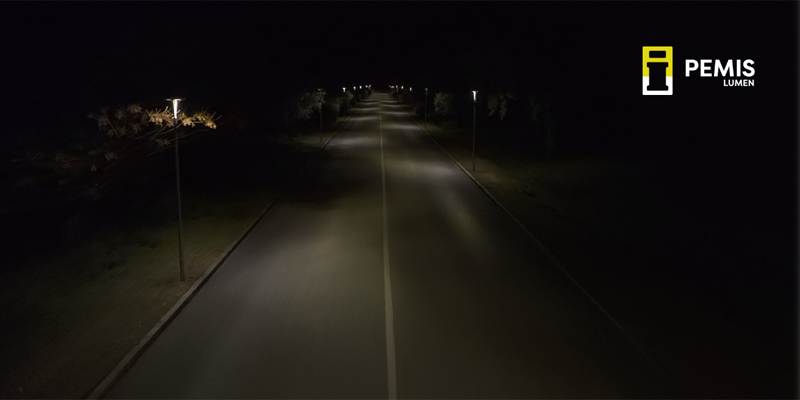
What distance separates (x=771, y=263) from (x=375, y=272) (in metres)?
8.62

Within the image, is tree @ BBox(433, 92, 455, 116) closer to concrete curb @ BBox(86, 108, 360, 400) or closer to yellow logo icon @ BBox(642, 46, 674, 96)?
yellow logo icon @ BBox(642, 46, 674, 96)

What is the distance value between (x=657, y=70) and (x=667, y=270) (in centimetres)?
1733

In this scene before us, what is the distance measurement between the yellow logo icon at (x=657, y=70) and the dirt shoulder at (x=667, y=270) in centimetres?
426

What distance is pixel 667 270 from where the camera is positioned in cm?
1191

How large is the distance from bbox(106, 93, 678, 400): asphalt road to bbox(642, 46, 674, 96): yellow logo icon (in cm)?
1413

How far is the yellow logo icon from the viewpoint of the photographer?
2547 cm

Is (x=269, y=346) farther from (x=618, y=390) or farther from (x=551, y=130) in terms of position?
(x=551, y=130)

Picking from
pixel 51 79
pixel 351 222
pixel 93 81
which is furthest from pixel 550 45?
pixel 51 79

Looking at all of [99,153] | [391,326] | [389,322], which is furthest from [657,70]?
[99,153]

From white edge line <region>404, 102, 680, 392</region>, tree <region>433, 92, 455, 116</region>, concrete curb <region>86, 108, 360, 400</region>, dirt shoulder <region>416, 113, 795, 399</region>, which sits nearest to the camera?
concrete curb <region>86, 108, 360, 400</region>

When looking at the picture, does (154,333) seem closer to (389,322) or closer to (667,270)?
(389,322)

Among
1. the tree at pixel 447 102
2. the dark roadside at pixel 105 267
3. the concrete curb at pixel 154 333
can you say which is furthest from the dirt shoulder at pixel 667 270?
the tree at pixel 447 102

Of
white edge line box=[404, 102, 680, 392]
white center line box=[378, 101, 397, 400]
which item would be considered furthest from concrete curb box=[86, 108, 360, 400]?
white edge line box=[404, 102, 680, 392]

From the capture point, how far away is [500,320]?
917 cm
